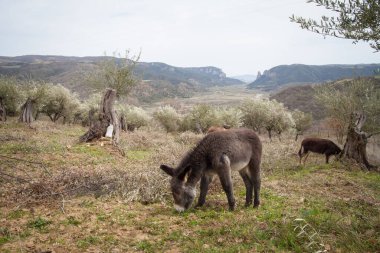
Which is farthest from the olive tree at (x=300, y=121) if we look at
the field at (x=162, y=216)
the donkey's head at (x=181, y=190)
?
A: the donkey's head at (x=181, y=190)

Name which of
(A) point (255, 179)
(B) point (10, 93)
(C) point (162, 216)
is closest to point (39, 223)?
(C) point (162, 216)

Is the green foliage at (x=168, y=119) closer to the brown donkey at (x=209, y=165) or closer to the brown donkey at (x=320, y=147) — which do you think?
the brown donkey at (x=320, y=147)

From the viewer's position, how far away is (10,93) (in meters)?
47.5

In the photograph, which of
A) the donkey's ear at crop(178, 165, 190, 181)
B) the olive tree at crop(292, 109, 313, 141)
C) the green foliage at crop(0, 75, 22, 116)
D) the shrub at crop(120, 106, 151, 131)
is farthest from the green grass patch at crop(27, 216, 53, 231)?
the olive tree at crop(292, 109, 313, 141)

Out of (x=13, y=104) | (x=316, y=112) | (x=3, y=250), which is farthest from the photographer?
(x=316, y=112)

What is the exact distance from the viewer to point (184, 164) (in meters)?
9.67

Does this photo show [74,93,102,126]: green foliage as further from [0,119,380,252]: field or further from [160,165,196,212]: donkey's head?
[160,165,196,212]: donkey's head

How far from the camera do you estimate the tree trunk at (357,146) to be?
65.8 ft

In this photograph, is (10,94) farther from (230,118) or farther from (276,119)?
(276,119)

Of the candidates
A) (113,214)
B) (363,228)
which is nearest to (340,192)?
(363,228)

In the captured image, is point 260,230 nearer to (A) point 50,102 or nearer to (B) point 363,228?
(B) point 363,228

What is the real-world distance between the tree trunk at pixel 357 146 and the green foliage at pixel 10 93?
45.0m

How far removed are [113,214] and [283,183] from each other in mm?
7989

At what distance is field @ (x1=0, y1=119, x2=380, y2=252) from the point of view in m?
7.14
